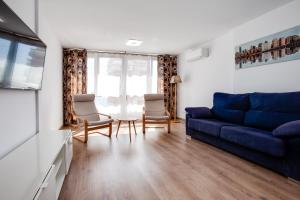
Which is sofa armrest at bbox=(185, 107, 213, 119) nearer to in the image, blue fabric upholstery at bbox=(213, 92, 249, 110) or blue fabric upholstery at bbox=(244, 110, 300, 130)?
blue fabric upholstery at bbox=(213, 92, 249, 110)

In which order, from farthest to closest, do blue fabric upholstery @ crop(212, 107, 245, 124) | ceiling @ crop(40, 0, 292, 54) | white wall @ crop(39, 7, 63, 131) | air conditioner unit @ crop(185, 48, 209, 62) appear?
1. air conditioner unit @ crop(185, 48, 209, 62)
2. blue fabric upholstery @ crop(212, 107, 245, 124)
3. white wall @ crop(39, 7, 63, 131)
4. ceiling @ crop(40, 0, 292, 54)

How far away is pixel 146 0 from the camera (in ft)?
9.01

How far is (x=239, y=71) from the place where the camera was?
3936 millimetres

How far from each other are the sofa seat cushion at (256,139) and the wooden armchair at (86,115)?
2340 mm

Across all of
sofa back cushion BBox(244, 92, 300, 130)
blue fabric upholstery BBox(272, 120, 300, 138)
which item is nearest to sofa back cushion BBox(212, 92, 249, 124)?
sofa back cushion BBox(244, 92, 300, 130)

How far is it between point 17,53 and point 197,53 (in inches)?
169

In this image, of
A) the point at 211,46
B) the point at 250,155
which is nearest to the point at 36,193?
the point at 250,155

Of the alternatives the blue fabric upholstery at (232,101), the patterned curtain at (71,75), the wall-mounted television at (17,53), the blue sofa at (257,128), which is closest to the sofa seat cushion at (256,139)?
the blue sofa at (257,128)

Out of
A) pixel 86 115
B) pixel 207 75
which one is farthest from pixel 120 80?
pixel 207 75

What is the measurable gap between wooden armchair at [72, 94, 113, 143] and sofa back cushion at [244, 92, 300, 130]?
8.88 feet

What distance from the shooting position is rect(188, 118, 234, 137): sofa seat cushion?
126 inches

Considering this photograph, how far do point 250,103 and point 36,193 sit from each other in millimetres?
3261

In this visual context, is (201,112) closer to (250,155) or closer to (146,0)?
(250,155)

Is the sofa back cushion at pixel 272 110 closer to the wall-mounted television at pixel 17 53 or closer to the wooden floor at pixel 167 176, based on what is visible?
the wooden floor at pixel 167 176
